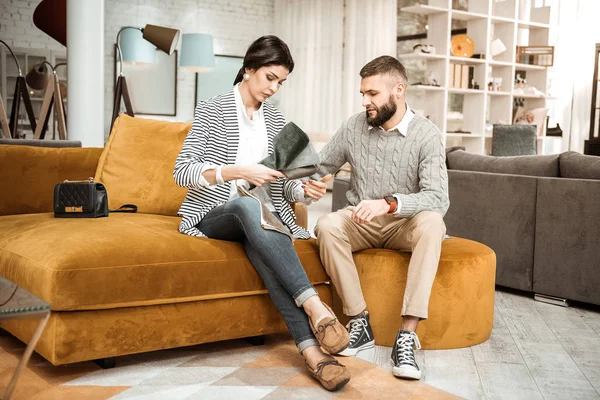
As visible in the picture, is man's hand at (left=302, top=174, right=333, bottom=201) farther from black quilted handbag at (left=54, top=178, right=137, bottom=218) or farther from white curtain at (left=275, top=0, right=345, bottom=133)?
white curtain at (left=275, top=0, right=345, bottom=133)

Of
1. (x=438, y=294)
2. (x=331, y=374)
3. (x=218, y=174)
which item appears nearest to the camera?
(x=331, y=374)

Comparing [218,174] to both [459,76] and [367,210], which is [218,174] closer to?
[367,210]

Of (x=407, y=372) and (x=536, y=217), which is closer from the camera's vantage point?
(x=407, y=372)

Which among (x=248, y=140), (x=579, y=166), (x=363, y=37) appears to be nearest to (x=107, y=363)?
(x=248, y=140)

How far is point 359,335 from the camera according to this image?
2.54m

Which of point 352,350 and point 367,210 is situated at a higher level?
point 367,210

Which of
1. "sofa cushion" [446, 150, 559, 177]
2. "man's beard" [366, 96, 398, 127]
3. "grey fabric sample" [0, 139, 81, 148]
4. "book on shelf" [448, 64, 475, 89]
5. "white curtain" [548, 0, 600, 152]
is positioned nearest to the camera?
"man's beard" [366, 96, 398, 127]

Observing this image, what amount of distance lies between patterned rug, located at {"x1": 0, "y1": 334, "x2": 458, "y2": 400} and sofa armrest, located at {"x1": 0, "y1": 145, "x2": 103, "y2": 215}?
671mm

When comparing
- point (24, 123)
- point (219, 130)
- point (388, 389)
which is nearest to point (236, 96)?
point (219, 130)

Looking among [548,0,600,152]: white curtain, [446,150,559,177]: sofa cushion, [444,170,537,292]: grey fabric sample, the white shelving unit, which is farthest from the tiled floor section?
[548,0,600,152]: white curtain

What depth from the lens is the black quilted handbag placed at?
273cm

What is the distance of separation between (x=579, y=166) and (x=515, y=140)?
248 centimetres

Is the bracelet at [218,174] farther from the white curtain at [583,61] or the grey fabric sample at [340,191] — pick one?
the white curtain at [583,61]

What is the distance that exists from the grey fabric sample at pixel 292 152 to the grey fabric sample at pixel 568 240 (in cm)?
161
